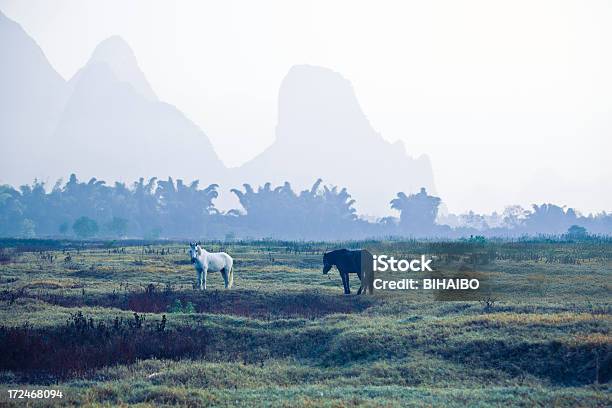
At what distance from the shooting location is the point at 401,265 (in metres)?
41.9

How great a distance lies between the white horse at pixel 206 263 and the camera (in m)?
30.6

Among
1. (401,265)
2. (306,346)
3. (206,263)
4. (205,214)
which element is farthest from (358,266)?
(205,214)

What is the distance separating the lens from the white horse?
30.6 m

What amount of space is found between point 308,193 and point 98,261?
327ft

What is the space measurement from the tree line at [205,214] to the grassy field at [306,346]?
293 feet

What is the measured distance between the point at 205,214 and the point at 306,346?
114531 millimetres

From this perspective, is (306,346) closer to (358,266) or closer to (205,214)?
(358,266)

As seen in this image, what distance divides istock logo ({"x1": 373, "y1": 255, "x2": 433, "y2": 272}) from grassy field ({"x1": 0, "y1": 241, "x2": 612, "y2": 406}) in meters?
8.59

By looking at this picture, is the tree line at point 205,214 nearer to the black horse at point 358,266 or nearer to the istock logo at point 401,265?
the istock logo at point 401,265

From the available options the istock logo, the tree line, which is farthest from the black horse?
the tree line

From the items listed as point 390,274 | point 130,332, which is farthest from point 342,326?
point 390,274

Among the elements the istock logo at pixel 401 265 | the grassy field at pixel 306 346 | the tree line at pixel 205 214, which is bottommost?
the grassy field at pixel 306 346

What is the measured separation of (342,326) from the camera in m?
21.7

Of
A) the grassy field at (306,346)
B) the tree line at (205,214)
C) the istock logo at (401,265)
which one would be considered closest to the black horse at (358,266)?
the grassy field at (306,346)
